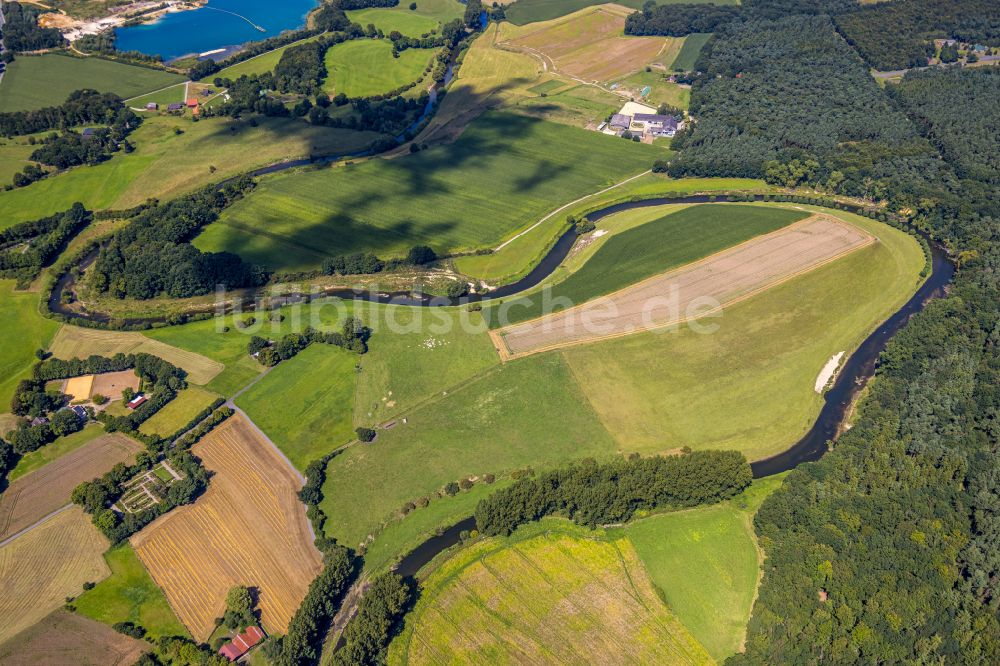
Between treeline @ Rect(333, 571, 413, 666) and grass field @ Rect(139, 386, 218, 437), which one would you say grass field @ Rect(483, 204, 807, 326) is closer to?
grass field @ Rect(139, 386, 218, 437)

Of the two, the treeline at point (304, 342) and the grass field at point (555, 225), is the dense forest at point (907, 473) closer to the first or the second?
the grass field at point (555, 225)

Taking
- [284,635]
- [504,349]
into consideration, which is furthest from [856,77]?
[284,635]

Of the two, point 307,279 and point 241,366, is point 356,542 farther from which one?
point 307,279

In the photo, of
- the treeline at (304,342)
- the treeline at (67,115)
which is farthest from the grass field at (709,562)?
the treeline at (67,115)

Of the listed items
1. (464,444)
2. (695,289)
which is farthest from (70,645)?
(695,289)

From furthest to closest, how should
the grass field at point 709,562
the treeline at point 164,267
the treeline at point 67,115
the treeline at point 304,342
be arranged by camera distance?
the treeline at point 67,115 < the treeline at point 164,267 < the treeline at point 304,342 < the grass field at point 709,562

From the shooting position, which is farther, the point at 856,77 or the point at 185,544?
the point at 856,77
